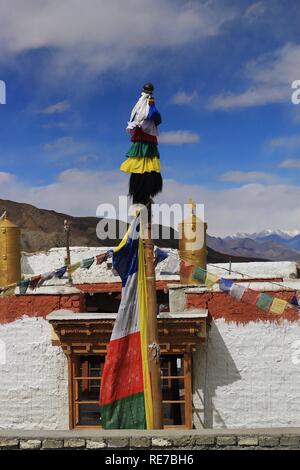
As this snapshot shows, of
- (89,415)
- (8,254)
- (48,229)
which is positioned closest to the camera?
(8,254)

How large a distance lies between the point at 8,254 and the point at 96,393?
5427mm

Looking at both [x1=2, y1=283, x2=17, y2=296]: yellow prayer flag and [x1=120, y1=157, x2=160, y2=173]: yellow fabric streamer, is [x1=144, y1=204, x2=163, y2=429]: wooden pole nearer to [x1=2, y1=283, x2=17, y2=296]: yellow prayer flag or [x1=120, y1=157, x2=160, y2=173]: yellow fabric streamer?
[x1=120, y1=157, x2=160, y2=173]: yellow fabric streamer

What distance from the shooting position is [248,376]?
11336mm

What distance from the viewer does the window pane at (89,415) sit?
13312 millimetres

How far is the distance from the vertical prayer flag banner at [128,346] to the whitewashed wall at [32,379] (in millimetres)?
1865

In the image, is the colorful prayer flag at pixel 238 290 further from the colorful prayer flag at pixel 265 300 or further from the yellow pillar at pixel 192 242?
the yellow pillar at pixel 192 242

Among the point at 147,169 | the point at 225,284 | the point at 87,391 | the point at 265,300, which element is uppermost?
the point at 147,169

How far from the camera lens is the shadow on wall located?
11289 mm

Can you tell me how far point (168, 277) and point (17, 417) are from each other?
878 cm

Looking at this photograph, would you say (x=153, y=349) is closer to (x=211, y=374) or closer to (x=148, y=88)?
(x=211, y=374)

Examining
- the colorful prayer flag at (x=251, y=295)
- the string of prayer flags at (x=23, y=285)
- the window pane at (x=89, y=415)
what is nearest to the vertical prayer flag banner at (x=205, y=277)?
the colorful prayer flag at (x=251, y=295)

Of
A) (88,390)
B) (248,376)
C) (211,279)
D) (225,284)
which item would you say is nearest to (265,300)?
(225,284)

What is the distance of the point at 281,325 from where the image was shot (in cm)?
1139
